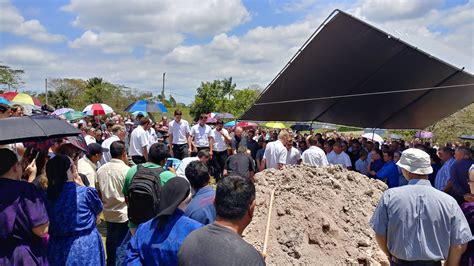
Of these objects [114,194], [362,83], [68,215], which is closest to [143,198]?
[68,215]

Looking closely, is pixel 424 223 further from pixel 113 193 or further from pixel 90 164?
pixel 90 164

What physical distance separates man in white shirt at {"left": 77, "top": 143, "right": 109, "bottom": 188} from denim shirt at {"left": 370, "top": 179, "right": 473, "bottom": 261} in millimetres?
3489

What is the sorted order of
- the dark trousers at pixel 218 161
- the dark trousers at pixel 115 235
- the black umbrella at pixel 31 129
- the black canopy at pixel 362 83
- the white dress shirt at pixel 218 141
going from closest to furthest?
1. the black umbrella at pixel 31 129
2. the dark trousers at pixel 115 235
3. the black canopy at pixel 362 83
4. the white dress shirt at pixel 218 141
5. the dark trousers at pixel 218 161

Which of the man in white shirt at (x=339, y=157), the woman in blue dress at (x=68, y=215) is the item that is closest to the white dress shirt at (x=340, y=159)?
the man in white shirt at (x=339, y=157)

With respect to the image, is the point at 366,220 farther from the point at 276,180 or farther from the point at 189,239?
the point at 189,239

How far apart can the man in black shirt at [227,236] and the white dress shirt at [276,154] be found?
6717 millimetres

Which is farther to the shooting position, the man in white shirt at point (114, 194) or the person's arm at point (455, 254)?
the man in white shirt at point (114, 194)

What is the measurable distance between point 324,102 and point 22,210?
415 inches

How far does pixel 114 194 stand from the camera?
4.92m

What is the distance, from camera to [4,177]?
9.78 ft

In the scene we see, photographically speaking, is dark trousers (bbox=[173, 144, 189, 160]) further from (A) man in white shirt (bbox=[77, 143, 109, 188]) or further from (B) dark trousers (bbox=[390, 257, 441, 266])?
(B) dark trousers (bbox=[390, 257, 441, 266])

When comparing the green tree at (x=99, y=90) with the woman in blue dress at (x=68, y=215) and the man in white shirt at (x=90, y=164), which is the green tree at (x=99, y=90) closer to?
the man in white shirt at (x=90, y=164)

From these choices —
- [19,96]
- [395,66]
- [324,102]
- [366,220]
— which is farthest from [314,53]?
[19,96]

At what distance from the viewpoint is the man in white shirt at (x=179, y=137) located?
10000 millimetres
